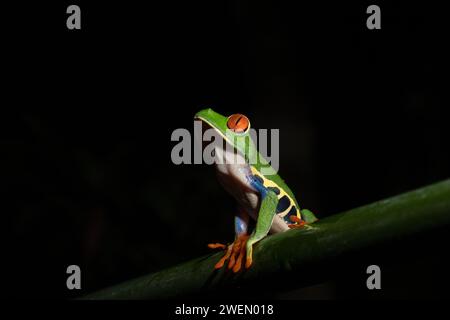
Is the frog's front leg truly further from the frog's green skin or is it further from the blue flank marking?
the blue flank marking

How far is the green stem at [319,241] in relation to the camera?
887mm

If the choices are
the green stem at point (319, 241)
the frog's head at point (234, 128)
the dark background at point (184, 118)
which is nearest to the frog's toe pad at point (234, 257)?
the green stem at point (319, 241)

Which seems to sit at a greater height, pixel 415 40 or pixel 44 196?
pixel 415 40

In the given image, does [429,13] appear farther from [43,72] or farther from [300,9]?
[43,72]

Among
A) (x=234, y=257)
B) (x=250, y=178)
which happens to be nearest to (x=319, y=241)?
(x=234, y=257)

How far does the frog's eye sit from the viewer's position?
1684 millimetres

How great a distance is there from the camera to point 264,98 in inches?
125

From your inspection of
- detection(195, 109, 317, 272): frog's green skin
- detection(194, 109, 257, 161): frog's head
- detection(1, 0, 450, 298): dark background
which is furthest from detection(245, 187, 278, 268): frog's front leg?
detection(1, 0, 450, 298): dark background

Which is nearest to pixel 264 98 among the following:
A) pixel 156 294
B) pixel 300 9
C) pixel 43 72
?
pixel 300 9

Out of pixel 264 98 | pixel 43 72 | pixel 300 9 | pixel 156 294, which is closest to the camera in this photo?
pixel 156 294

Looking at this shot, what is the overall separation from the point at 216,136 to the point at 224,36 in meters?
3.24

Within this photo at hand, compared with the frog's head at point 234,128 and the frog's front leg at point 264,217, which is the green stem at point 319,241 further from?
the frog's head at point 234,128

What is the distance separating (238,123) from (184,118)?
3.15 m
